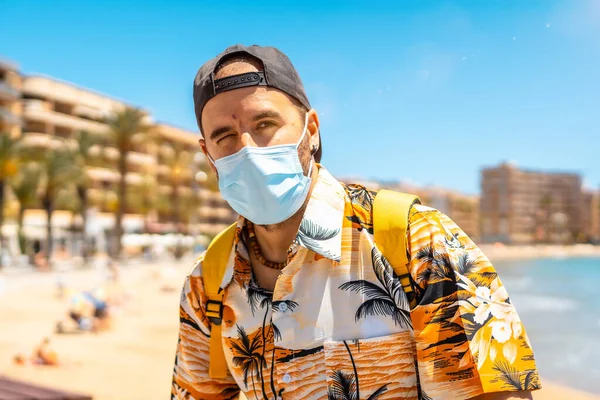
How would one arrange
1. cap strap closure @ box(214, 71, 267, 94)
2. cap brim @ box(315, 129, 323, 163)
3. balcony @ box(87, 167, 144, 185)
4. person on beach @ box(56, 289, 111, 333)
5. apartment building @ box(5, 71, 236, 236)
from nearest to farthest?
1. cap strap closure @ box(214, 71, 267, 94)
2. cap brim @ box(315, 129, 323, 163)
3. person on beach @ box(56, 289, 111, 333)
4. apartment building @ box(5, 71, 236, 236)
5. balcony @ box(87, 167, 144, 185)

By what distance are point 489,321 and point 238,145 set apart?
84 cm

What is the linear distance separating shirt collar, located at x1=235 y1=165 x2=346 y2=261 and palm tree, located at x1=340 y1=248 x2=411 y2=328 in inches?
4.0

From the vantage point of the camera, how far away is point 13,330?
14.2 metres

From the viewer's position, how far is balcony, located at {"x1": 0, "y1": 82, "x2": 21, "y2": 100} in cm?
4794

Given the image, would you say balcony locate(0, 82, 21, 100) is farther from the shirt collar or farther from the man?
the shirt collar

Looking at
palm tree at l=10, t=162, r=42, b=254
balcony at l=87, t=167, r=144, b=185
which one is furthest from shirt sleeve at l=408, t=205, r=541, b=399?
balcony at l=87, t=167, r=144, b=185

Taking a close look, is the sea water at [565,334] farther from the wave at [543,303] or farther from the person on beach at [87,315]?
the person on beach at [87,315]

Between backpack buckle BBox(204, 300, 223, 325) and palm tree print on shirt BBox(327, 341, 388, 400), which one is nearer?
palm tree print on shirt BBox(327, 341, 388, 400)

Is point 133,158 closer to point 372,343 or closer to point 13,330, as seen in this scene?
point 13,330

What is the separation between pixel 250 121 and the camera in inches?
65.8

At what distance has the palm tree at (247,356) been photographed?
5.47 feet

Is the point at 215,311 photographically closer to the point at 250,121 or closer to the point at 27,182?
the point at 250,121

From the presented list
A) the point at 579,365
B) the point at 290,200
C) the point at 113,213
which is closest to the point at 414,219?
the point at 290,200

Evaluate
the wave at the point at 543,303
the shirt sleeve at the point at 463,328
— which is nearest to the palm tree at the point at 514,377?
the shirt sleeve at the point at 463,328
